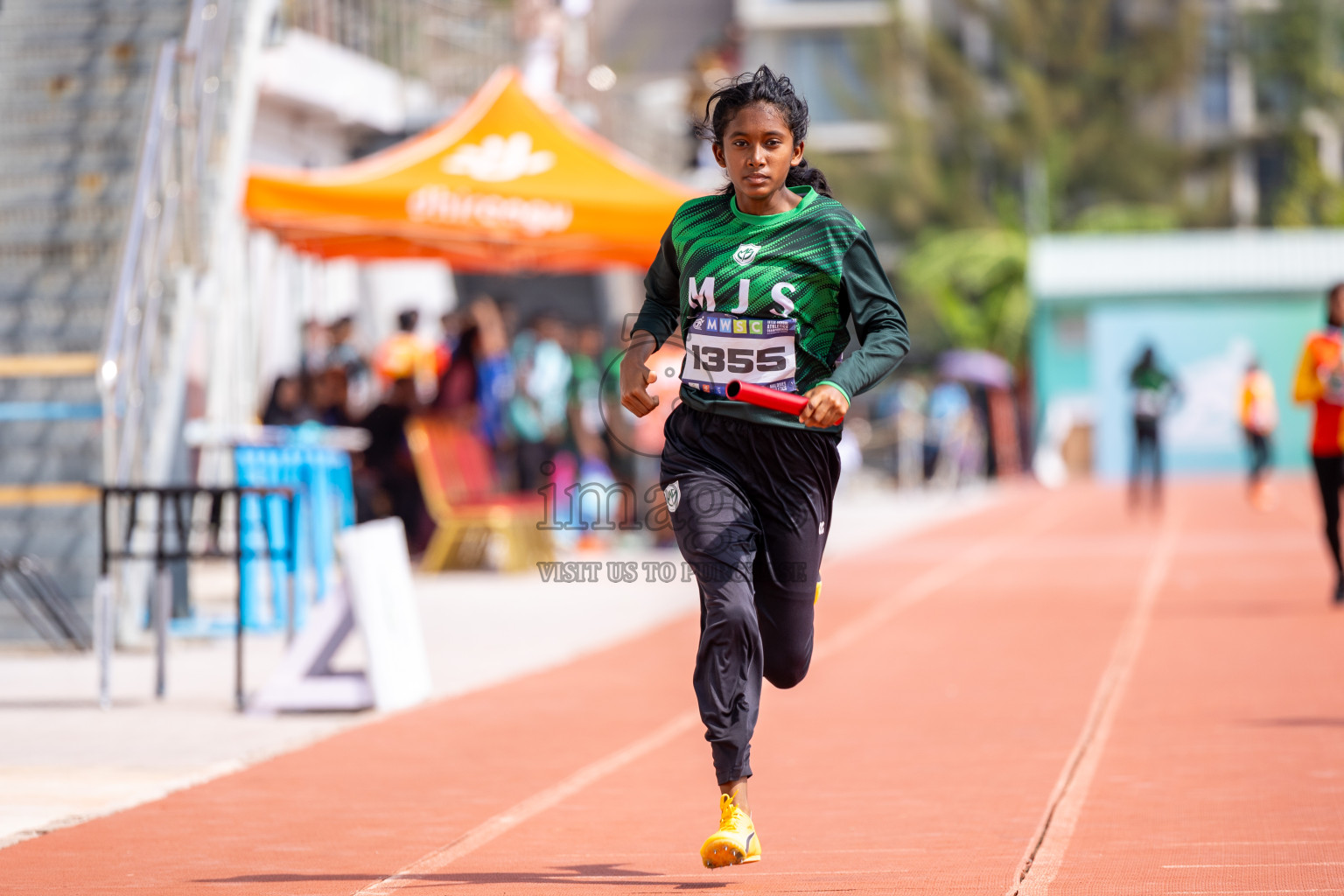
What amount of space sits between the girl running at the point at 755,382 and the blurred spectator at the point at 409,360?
12.4 metres

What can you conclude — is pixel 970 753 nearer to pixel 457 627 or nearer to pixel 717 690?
pixel 717 690

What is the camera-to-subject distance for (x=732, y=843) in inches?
206

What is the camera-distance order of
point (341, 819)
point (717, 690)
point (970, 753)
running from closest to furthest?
1. point (717, 690)
2. point (341, 819)
3. point (970, 753)

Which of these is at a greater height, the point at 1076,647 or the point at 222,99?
the point at 222,99

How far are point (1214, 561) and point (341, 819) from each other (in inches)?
487

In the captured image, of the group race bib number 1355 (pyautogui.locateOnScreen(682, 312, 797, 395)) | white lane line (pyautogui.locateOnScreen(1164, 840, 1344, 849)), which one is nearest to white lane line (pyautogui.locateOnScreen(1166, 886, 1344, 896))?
white lane line (pyautogui.locateOnScreen(1164, 840, 1344, 849))

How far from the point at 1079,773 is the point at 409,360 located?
1177 cm

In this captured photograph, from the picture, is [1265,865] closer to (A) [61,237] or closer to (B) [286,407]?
(A) [61,237]

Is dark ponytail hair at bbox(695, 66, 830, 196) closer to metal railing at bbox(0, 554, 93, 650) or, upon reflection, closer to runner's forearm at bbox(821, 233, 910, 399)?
runner's forearm at bbox(821, 233, 910, 399)

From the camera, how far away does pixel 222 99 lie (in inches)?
538

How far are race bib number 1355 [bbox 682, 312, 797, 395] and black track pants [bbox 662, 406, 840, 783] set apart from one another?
114mm

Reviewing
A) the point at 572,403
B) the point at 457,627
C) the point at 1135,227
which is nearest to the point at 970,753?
the point at 457,627

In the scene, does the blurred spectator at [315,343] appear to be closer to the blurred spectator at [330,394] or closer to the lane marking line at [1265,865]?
the blurred spectator at [330,394]

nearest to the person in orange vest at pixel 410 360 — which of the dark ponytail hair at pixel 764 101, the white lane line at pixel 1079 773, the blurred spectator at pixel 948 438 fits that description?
the white lane line at pixel 1079 773
